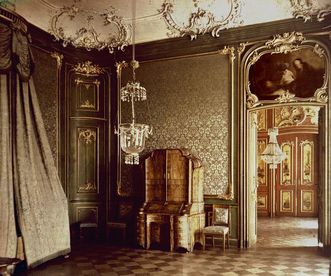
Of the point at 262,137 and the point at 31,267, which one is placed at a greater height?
the point at 262,137

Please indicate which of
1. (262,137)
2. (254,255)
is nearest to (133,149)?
(254,255)

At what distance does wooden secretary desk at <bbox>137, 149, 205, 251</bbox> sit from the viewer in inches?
289

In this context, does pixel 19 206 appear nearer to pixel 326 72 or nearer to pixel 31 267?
pixel 31 267

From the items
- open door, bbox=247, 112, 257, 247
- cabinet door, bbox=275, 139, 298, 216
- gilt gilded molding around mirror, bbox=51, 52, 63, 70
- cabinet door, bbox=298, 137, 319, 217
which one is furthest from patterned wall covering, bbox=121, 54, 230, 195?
Result: cabinet door, bbox=298, 137, 319, 217

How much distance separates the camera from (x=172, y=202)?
771 cm

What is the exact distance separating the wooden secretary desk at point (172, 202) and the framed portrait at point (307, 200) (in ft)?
20.1

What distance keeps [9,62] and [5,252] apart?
2796mm

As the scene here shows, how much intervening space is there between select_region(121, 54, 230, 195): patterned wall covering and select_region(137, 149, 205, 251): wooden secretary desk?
14.9 inches

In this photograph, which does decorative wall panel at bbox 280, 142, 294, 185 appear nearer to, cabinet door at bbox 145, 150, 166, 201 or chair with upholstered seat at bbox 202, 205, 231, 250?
chair with upholstered seat at bbox 202, 205, 231, 250

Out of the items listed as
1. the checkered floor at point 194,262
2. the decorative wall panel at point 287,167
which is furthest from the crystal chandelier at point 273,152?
the checkered floor at point 194,262

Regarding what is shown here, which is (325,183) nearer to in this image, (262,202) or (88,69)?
(88,69)

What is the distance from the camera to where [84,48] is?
8.97m

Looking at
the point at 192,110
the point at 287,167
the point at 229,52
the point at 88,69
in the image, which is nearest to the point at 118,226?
the point at 192,110

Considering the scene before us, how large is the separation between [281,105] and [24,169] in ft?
15.7
